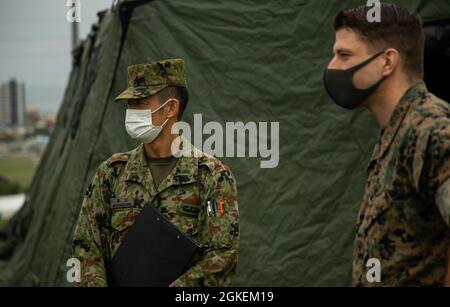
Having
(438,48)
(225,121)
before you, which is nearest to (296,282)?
(225,121)

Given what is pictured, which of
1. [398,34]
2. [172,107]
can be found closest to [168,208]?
[172,107]

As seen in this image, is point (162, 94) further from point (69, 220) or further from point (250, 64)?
point (69, 220)

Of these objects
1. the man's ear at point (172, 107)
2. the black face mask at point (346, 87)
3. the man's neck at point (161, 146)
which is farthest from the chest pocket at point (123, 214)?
the black face mask at point (346, 87)

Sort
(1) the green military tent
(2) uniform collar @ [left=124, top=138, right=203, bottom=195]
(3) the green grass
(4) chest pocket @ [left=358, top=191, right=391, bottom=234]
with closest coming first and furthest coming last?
1. (4) chest pocket @ [left=358, top=191, right=391, bottom=234]
2. (2) uniform collar @ [left=124, top=138, right=203, bottom=195]
3. (1) the green military tent
4. (3) the green grass

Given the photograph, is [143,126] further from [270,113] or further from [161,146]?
[270,113]

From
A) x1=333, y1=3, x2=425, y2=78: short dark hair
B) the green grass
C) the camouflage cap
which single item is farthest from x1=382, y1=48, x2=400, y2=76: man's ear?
the green grass

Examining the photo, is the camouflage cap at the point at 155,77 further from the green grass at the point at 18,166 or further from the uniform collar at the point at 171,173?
the green grass at the point at 18,166

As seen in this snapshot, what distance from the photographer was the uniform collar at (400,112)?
2125 millimetres

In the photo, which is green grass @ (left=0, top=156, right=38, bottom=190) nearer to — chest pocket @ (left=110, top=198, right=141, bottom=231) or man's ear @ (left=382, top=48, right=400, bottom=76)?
chest pocket @ (left=110, top=198, right=141, bottom=231)

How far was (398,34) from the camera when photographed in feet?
7.22

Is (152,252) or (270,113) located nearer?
(152,252)

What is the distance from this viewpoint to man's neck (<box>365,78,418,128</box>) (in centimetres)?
219

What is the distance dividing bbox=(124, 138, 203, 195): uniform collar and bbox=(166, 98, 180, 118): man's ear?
13 centimetres

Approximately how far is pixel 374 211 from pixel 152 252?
2.70 feet
